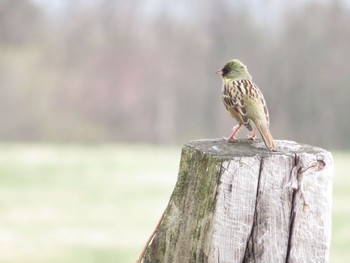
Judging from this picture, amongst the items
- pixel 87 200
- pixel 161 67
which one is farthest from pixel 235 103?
pixel 161 67

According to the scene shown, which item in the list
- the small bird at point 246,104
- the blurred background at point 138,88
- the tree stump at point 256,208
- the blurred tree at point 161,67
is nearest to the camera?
the tree stump at point 256,208

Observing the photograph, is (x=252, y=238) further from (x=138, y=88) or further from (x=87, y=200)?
(x=138, y=88)

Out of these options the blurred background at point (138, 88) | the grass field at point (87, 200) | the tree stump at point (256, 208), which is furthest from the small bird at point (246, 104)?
the blurred background at point (138, 88)

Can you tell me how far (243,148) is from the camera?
8.33 ft

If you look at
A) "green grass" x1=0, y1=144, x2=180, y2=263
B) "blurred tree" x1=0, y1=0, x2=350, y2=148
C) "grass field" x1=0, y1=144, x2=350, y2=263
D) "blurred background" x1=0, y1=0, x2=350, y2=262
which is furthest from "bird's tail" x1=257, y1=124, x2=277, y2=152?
"blurred tree" x1=0, y1=0, x2=350, y2=148

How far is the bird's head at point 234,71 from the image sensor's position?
3504 millimetres

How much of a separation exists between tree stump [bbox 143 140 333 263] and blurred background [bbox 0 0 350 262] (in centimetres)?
1342

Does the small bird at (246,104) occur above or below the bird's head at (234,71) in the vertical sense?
below

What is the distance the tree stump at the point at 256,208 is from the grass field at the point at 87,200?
920cm

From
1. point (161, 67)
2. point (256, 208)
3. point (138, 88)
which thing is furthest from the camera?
point (138, 88)

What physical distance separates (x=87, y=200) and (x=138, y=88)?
9444 millimetres

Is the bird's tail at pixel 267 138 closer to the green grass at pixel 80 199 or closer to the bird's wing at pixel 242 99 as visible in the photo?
Answer: the bird's wing at pixel 242 99

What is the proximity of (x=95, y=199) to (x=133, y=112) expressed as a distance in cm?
753

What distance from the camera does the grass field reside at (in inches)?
488
